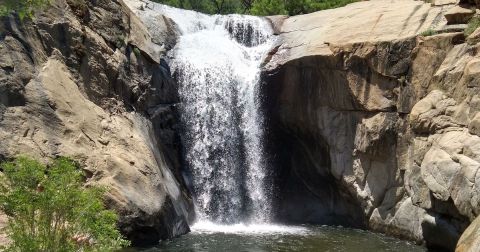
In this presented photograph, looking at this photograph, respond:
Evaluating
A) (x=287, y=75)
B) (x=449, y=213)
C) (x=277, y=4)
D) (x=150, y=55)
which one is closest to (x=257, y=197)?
(x=287, y=75)

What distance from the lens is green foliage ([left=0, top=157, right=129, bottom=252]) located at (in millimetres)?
7801

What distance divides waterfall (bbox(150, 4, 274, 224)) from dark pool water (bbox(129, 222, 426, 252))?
1763 mm

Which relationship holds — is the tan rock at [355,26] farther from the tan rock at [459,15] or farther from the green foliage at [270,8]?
the green foliage at [270,8]

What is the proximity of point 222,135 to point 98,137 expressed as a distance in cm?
720

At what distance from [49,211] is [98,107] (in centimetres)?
952

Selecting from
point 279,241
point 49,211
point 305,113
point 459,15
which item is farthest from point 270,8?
point 49,211

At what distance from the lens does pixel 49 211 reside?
7.89 meters

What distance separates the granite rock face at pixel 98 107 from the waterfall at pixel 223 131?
1295 mm

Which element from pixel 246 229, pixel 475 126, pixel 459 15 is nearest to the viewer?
pixel 475 126

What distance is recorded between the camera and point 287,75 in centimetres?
2262

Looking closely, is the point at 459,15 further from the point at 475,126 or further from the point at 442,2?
the point at 475,126

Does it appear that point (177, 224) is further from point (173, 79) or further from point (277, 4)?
point (277, 4)

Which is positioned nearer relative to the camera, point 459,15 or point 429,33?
point 459,15

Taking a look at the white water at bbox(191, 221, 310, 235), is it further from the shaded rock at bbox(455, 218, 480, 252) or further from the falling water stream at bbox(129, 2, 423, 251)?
the shaded rock at bbox(455, 218, 480, 252)
